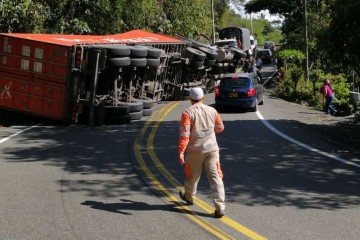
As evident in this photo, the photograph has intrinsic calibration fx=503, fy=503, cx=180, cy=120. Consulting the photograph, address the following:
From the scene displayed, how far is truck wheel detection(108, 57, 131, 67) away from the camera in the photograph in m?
15.8

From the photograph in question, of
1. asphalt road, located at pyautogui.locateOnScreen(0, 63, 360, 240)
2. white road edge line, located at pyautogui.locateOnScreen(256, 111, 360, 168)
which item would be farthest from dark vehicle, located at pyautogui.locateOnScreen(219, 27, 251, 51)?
asphalt road, located at pyautogui.locateOnScreen(0, 63, 360, 240)

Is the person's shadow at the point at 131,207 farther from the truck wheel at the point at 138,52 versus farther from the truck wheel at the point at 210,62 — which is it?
the truck wheel at the point at 210,62

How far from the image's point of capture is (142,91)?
1931cm

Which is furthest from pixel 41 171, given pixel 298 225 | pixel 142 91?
pixel 142 91

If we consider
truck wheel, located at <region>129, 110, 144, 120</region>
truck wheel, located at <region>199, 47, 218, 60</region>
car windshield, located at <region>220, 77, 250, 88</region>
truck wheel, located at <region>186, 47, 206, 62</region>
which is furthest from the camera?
truck wheel, located at <region>199, 47, 218, 60</region>

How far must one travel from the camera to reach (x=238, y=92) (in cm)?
1988

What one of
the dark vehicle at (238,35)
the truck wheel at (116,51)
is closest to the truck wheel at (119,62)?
the truck wheel at (116,51)

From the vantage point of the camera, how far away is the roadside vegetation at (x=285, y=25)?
15.3 metres

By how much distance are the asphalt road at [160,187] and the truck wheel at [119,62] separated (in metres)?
2.31

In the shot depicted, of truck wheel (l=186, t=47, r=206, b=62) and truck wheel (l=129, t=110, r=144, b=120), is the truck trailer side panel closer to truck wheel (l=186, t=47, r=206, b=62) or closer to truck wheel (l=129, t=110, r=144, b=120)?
truck wheel (l=129, t=110, r=144, b=120)

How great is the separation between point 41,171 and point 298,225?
17.4ft

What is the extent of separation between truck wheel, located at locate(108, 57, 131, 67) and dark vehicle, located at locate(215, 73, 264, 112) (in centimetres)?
512

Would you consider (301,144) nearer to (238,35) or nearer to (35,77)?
(35,77)

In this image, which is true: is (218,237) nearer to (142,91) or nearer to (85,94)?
(85,94)
